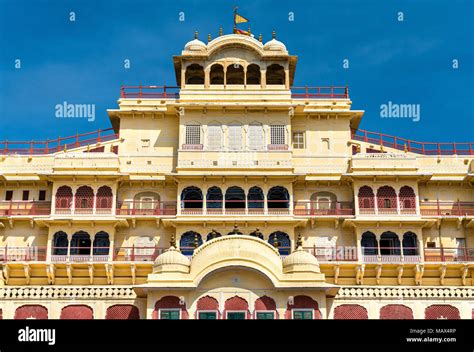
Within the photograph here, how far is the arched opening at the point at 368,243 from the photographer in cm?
4364

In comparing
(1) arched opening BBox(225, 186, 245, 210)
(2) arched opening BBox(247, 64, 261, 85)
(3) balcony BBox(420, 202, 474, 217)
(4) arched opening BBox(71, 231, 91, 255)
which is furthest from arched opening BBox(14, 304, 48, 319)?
(3) balcony BBox(420, 202, 474, 217)

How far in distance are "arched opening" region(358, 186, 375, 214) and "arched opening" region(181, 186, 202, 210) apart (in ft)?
30.0

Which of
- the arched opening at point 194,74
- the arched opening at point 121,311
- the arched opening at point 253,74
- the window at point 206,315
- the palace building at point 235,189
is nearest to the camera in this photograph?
the window at point 206,315

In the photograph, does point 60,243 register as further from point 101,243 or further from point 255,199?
point 255,199

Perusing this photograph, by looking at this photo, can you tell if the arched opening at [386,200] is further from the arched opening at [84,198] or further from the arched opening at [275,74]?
the arched opening at [84,198]

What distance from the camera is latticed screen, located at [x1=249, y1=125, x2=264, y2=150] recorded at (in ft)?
148

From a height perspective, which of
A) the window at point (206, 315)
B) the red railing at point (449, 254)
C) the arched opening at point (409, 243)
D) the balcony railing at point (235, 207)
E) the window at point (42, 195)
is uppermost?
the window at point (42, 195)

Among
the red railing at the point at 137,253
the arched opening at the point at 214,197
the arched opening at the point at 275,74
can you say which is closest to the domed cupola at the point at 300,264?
the arched opening at the point at 214,197

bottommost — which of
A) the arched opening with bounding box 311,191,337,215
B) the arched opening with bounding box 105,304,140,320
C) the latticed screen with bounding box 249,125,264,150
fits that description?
the arched opening with bounding box 105,304,140,320

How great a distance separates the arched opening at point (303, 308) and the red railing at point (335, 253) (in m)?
7.63

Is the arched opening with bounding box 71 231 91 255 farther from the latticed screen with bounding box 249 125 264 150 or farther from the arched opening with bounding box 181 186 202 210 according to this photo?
the latticed screen with bounding box 249 125 264 150

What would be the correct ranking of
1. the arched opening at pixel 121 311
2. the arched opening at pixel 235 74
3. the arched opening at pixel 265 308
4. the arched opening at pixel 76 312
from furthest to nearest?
the arched opening at pixel 235 74
the arched opening at pixel 76 312
the arched opening at pixel 121 311
the arched opening at pixel 265 308
